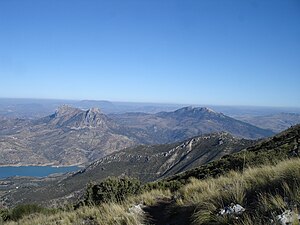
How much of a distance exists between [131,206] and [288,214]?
5.29m

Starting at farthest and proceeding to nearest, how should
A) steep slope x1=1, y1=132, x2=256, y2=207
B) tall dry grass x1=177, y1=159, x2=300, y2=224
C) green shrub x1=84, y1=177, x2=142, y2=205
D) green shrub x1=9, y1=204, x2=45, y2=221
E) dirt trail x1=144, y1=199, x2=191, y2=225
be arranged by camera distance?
steep slope x1=1, y1=132, x2=256, y2=207 < green shrub x1=9, y1=204, x2=45, y2=221 < green shrub x1=84, y1=177, x2=142, y2=205 < dirt trail x1=144, y1=199, x2=191, y2=225 < tall dry grass x1=177, y1=159, x2=300, y2=224

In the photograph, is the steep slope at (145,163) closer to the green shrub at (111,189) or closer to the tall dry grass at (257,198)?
the green shrub at (111,189)

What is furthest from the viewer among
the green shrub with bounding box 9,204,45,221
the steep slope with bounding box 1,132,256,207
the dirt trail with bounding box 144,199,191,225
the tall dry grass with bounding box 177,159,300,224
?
the steep slope with bounding box 1,132,256,207

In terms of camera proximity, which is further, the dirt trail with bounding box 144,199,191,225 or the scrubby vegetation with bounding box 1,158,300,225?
the dirt trail with bounding box 144,199,191,225

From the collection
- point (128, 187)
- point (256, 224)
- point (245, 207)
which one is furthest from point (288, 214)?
point (128, 187)

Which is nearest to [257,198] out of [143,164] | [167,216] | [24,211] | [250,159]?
[167,216]

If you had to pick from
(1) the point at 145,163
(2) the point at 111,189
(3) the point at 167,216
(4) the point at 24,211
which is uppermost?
(3) the point at 167,216

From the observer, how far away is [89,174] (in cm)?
16238

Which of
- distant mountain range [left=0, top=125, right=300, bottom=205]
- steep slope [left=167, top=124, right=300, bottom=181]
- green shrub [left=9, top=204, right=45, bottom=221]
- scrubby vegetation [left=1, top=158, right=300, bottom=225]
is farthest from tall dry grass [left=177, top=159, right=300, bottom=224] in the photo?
distant mountain range [left=0, top=125, right=300, bottom=205]

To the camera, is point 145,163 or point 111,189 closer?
point 111,189

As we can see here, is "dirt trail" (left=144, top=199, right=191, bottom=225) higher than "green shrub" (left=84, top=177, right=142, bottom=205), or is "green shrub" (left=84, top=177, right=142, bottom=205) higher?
"dirt trail" (left=144, top=199, right=191, bottom=225)

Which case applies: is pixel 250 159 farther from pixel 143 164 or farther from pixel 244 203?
pixel 143 164

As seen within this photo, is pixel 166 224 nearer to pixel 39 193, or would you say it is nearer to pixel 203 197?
pixel 203 197

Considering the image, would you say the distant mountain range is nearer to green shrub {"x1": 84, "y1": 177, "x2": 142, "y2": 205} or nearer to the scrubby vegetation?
green shrub {"x1": 84, "y1": 177, "x2": 142, "y2": 205}
